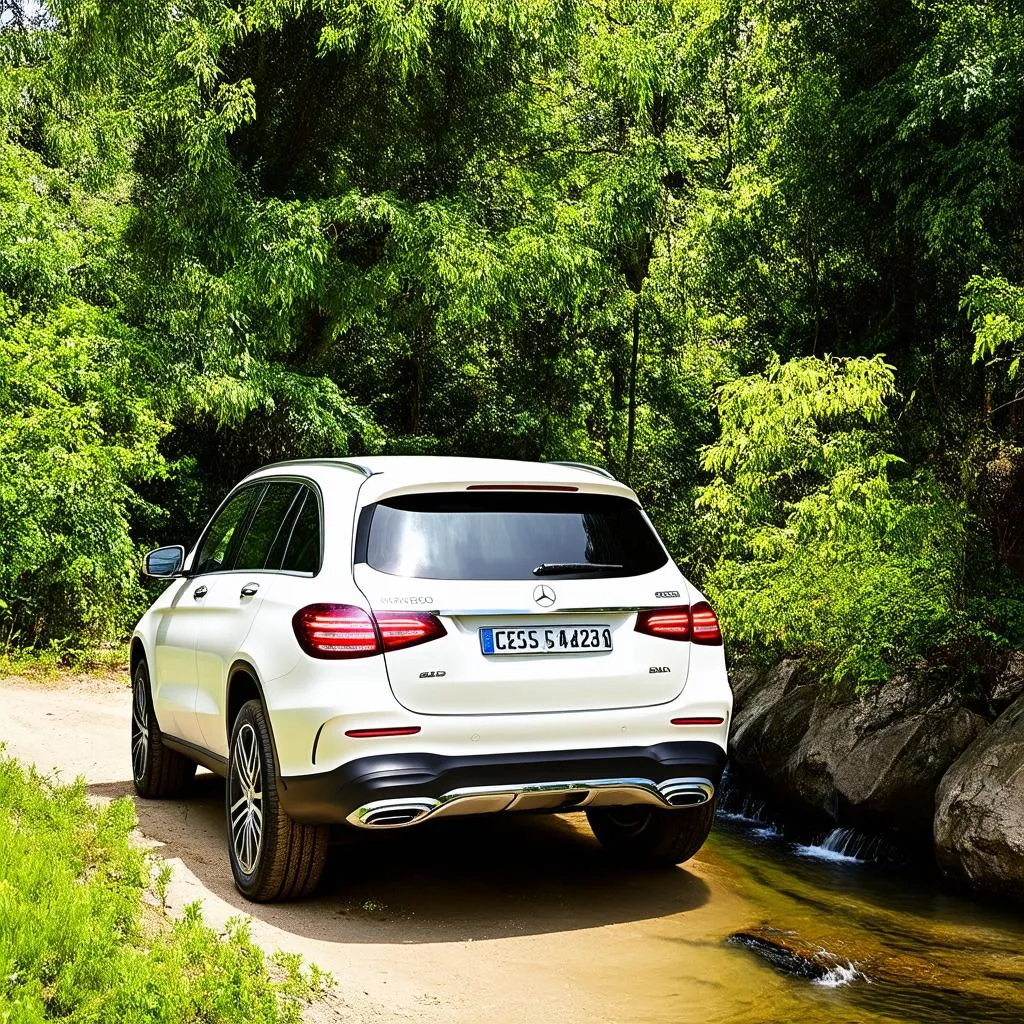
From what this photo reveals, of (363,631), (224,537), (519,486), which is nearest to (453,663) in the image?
(363,631)

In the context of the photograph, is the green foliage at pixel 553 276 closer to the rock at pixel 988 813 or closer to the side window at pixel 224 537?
the rock at pixel 988 813

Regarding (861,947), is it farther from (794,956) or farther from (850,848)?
(850,848)

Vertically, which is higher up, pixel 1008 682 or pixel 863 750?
pixel 1008 682

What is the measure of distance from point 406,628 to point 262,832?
121 cm

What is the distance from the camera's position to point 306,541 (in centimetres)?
584

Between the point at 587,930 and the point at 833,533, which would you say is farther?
the point at 833,533

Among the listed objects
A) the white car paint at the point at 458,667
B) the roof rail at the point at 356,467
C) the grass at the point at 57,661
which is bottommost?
the grass at the point at 57,661

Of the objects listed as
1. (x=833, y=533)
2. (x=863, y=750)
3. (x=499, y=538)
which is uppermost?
(x=499, y=538)

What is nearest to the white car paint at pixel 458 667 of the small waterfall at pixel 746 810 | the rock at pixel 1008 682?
the rock at pixel 1008 682

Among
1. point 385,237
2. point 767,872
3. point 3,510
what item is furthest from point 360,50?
point 767,872

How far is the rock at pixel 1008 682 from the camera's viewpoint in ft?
28.2

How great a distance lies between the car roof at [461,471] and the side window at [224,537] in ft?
3.03

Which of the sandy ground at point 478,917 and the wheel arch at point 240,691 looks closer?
the sandy ground at point 478,917

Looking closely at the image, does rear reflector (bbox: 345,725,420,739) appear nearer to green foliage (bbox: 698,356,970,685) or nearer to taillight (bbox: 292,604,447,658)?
taillight (bbox: 292,604,447,658)
